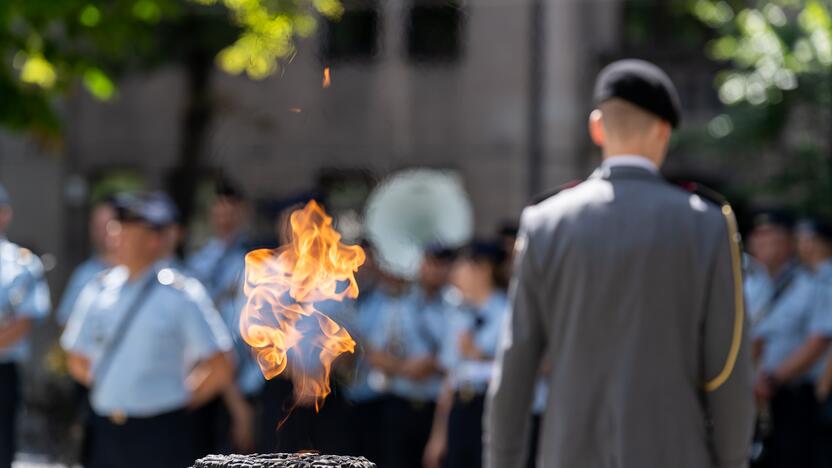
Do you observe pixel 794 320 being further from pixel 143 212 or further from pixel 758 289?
pixel 143 212

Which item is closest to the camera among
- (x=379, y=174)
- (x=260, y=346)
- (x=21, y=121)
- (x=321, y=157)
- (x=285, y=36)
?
(x=260, y=346)

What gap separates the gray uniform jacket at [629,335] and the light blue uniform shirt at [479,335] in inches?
158

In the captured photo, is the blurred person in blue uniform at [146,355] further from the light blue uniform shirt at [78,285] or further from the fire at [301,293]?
the light blue uniform shirt at [78,285]

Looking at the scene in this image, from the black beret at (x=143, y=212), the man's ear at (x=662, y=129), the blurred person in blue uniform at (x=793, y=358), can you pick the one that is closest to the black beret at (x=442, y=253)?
the blurred person in blue uniform at (x=793, y=358)

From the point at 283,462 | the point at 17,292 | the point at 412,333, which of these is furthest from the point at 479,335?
the point at 283,462

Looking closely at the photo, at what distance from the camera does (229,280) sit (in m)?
9.62

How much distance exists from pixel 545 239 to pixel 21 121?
23.6 ft

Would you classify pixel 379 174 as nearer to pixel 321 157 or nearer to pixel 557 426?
pixel 321 157

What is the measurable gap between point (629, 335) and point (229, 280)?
18.6 feet

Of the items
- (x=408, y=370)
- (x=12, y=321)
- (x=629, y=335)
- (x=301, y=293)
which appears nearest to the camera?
(x=629, y=335)

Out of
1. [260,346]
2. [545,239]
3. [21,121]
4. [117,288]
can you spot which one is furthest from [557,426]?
[21,121]

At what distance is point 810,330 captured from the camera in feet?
30.2

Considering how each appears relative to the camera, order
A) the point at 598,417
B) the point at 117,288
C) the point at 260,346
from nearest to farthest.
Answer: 1. the point at 598,417
2. the point at 260,346
3. the point at 117,288

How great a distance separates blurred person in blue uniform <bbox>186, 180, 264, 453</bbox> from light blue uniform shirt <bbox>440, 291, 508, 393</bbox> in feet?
4.18
